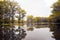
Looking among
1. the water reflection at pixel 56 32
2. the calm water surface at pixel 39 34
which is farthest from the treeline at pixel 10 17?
the water reflection at pixel 56 32

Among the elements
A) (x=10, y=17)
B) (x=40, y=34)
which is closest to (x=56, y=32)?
(x=40, y=34)

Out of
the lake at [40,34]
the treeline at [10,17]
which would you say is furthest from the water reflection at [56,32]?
the treeline at [10,17]

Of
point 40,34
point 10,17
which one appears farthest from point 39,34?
point 10,17

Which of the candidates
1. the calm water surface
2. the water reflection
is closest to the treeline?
the calm water surface

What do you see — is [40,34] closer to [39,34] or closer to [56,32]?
[39,34]

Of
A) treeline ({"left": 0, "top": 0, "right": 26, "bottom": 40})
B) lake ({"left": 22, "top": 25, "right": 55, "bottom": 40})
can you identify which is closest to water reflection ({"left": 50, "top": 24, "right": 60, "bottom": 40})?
lake ({"left": 22, "top": 25, "right": 55, "bottom": 40})

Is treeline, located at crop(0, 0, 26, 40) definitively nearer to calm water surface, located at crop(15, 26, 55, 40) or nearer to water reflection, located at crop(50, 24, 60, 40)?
calm water surface, located at crop(15, 26, 55, 40)

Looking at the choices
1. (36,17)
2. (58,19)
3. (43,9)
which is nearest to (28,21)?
(36,17)

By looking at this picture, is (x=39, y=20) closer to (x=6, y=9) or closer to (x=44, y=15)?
(x=44, y=15)

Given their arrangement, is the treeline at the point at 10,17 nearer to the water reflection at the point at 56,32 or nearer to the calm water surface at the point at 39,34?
the calm water surface at the point at 39,34

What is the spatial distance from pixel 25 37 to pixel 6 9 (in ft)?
1.53

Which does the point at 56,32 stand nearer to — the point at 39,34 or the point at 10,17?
the point at 39,34

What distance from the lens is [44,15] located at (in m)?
2.23

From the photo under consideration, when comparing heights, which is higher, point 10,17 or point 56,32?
point 10,17
